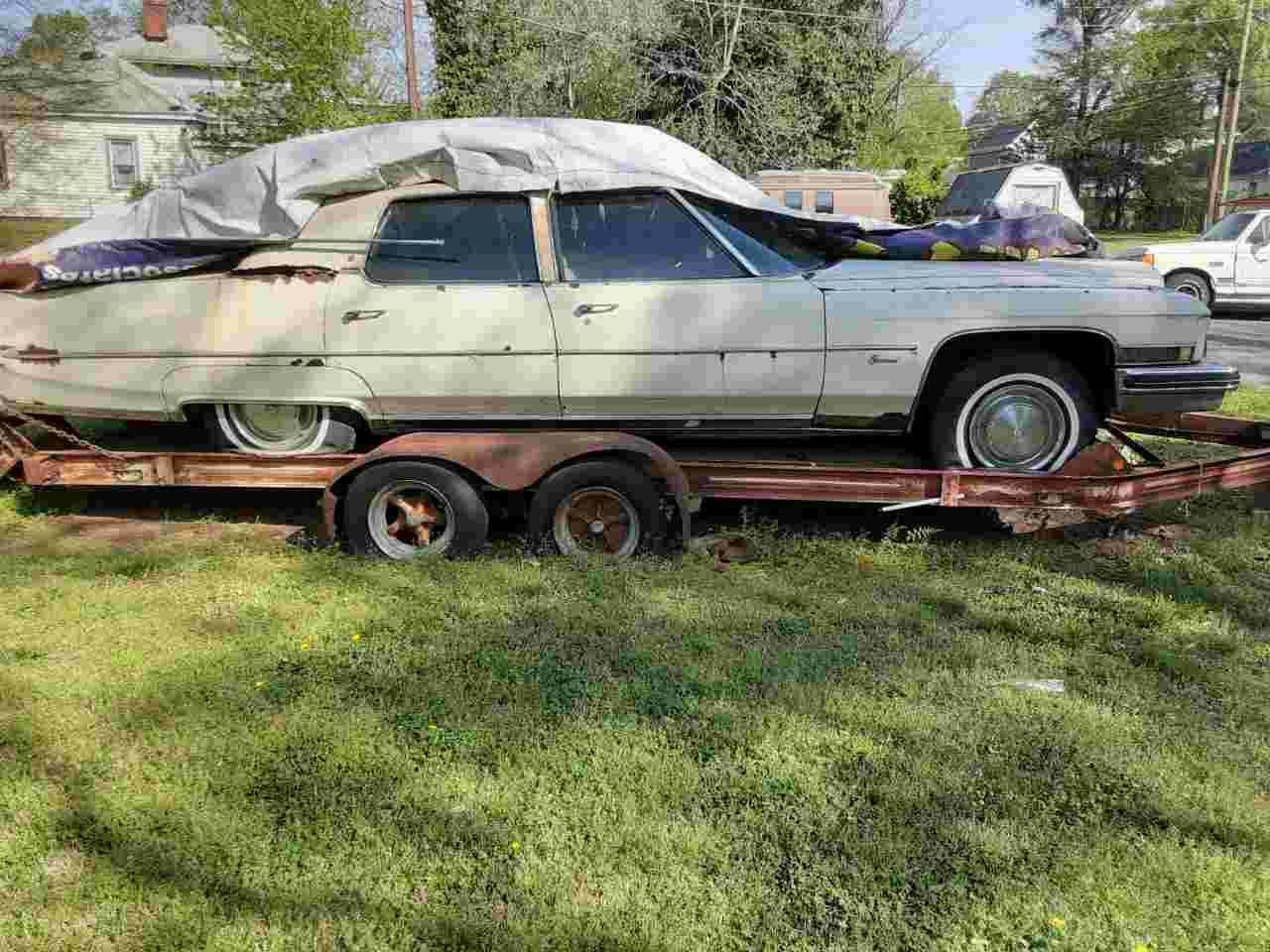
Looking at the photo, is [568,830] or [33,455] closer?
[568,830]

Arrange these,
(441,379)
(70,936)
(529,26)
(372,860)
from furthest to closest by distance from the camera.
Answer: (529,26)
(441,379)
(372,860)
(70,936)

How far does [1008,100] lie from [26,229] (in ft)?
226

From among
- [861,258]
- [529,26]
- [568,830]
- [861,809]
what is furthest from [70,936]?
[529,26]

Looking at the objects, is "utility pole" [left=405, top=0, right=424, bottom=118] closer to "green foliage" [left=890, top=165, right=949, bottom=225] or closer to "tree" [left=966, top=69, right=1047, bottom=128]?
"green foliage" [left=890, top=165, right=949, bottom=225]

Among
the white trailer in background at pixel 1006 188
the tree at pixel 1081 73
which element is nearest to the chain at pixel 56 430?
the white trailer in background at pixel 1006 188

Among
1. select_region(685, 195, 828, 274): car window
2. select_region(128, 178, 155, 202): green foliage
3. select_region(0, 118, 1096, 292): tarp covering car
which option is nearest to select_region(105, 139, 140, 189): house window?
select_region(128, 178, 155, 202): green foliage

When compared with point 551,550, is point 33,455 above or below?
above

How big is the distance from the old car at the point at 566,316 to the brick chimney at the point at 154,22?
37389 mm

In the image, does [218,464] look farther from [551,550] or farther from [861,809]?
[861,809]

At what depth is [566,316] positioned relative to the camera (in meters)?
4.62

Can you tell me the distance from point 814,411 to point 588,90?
24824mm

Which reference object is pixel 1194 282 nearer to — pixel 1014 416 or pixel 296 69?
pixel 1014 416

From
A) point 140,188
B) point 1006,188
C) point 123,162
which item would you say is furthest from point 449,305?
point 123,162

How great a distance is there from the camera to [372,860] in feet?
8.56
